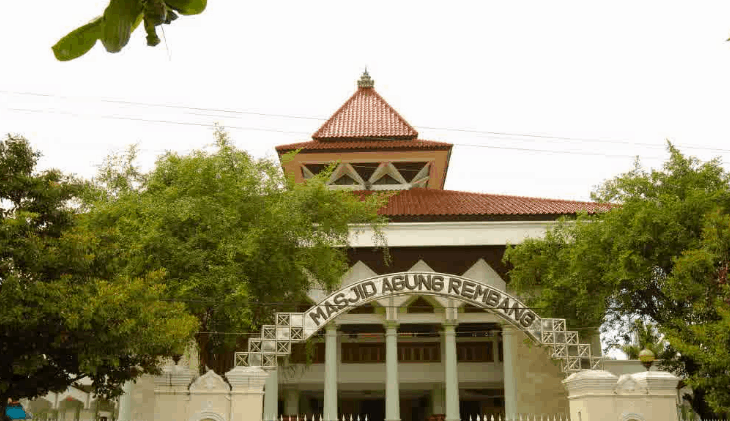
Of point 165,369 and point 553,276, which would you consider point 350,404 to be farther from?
point 165,369

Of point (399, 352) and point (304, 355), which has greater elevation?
point (399, 352)

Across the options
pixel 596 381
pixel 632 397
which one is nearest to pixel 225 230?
pixel 596 381

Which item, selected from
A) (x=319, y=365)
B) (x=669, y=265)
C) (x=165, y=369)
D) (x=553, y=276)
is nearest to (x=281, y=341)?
(x=165, y=369)

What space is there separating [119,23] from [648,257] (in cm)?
→ 2212

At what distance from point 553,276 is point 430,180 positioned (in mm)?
12059

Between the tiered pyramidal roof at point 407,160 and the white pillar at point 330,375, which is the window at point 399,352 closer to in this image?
the white pillar at point 330,375

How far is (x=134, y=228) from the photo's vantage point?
714 inches

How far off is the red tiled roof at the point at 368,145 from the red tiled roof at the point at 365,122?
1.48 feet

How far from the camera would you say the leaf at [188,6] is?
4.88ft

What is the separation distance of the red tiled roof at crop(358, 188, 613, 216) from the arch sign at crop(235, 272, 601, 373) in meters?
10.2

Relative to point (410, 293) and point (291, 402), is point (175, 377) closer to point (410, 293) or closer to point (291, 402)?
point (410, 293)

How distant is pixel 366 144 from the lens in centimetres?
3288

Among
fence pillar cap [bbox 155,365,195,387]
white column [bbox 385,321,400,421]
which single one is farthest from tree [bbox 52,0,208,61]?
white column [bbox 385,321,400,421]

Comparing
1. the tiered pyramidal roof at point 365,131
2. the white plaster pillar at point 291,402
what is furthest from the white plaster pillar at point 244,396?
the white plaster pillar at point 291,402
